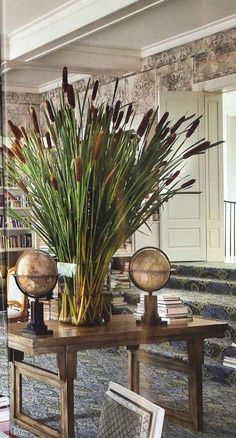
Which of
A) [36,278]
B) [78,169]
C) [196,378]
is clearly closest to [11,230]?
[36,278]

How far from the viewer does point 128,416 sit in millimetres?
2080

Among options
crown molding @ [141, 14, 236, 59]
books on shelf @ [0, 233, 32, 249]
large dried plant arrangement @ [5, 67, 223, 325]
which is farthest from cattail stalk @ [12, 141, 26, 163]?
crown molding @ [141, 14, 236, 59]

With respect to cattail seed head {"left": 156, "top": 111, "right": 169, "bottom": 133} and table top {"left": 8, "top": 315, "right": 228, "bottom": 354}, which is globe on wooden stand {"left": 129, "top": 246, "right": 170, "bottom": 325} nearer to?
table top {"left": 8, "top": 315, "right": 228, "bottom": 354}

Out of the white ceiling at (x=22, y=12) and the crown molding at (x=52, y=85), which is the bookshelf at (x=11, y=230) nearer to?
the crown molding at (x=52, y=85)

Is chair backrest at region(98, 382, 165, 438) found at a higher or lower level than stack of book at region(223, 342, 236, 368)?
lower

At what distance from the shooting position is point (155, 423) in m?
2.05

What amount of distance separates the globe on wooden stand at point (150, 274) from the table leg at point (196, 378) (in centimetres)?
14

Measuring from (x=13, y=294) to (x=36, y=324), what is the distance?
13cm

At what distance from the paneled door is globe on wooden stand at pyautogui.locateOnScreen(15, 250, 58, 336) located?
0.41m

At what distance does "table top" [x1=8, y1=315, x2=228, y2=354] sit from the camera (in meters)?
2.13

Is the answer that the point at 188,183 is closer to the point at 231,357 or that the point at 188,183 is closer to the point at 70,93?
the point at 70,93

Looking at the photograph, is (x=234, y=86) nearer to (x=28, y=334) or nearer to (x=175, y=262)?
(x=175, y=262)

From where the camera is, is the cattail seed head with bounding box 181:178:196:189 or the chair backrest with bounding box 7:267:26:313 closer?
the chair backrest with bounding box 7:267:26:313

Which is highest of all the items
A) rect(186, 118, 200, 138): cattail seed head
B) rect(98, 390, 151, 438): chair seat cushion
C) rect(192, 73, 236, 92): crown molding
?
rect(192, 73, 236, 92): crown molding
